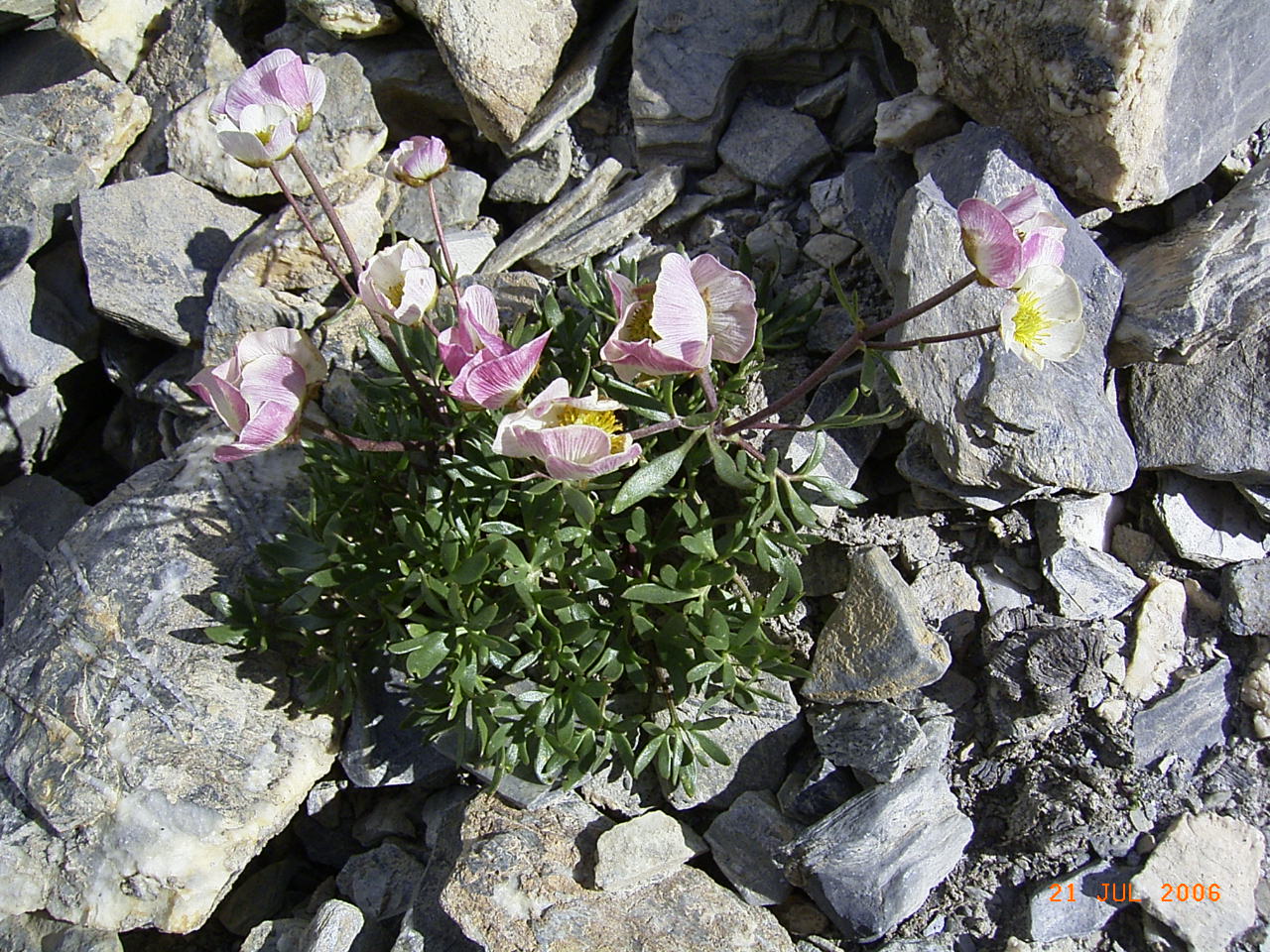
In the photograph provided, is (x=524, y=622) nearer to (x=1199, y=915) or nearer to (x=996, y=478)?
(x=996, y=478)

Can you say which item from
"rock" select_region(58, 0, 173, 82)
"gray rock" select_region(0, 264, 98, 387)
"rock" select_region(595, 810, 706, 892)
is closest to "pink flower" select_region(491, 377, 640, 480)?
"rock" select_region(595, 810, 706, 892)

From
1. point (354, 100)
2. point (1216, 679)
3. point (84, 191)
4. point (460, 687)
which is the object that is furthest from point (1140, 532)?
point (84, 191)

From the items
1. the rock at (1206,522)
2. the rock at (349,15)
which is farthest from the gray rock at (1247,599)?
the rock at (349,15)

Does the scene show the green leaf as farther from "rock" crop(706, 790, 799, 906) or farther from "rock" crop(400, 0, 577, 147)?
"rock" crop(400, 0, 577, 147)

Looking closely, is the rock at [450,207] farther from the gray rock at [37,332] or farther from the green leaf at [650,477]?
the green leaf at [650,477]

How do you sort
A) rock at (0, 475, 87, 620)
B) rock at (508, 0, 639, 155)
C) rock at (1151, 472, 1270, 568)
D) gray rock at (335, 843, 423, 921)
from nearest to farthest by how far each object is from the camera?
1. rock at (1151, 472, 1270, 568)
2. gray rock at (335, 843, 423, 921)
3. rock at (508, 0, 639, 155)
4. rock at (0, 475, 87, 620)

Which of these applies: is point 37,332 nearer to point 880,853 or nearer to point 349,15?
point 349,15
